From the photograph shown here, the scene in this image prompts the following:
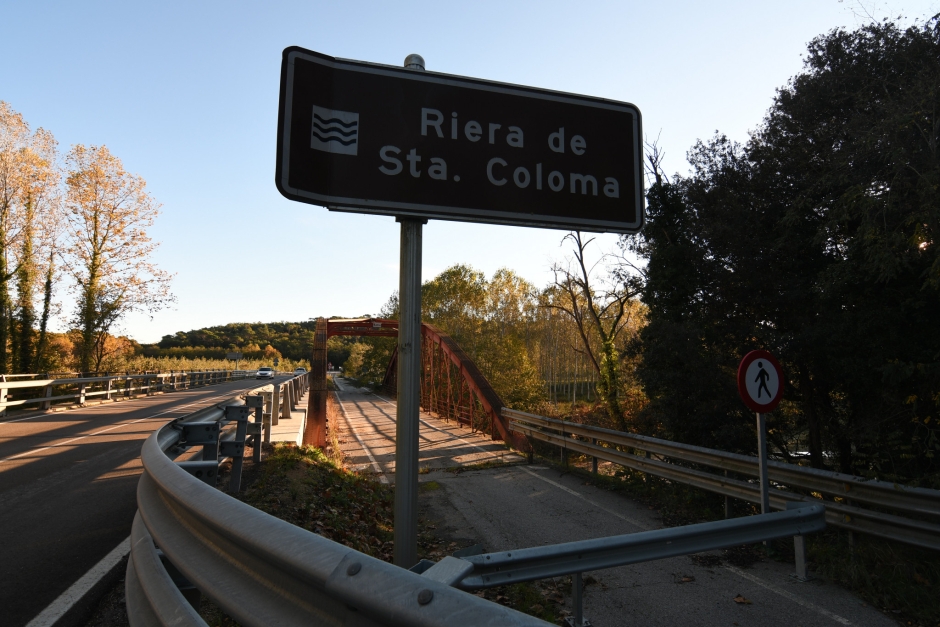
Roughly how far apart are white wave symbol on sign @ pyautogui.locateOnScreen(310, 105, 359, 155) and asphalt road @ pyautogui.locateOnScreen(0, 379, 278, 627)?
3506mm

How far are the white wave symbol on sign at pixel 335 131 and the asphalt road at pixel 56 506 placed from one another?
11.5 ft

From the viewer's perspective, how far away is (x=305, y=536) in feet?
3.69

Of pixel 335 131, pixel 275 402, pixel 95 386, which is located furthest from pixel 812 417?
pixel 95 386

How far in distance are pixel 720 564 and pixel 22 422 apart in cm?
1648

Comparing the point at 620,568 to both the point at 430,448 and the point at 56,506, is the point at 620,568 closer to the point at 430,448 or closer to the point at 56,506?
the point at 56,506

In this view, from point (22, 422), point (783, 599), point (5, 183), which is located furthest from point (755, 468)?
point (5, 183)

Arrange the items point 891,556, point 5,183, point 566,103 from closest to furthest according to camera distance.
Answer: point 566,103
point 891,556
point 5,183

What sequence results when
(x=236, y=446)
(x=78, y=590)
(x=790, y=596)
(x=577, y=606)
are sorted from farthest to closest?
(x=236, y=446) → (x=790, y=596) → (x=78, y=590) → (x=577, y=606)

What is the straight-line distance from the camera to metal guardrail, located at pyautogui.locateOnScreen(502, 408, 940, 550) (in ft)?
15.3

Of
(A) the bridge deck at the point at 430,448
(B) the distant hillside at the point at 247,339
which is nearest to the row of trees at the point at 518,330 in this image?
(A) the bridge deck at the point at 430,448

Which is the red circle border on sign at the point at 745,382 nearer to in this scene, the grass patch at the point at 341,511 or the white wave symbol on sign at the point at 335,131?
the grass patch at the point at 341,511

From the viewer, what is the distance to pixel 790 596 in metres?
4.44

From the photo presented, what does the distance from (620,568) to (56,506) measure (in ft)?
19.7

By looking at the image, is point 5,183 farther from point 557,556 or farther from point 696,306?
point 557,556
